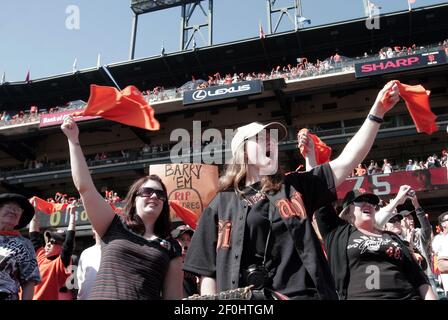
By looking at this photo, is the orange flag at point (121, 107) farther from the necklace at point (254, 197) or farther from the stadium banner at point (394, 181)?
the stadium banner at point (394, 181)

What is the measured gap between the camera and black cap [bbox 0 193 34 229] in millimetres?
3267

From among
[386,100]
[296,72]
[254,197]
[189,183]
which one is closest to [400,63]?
[296,72]

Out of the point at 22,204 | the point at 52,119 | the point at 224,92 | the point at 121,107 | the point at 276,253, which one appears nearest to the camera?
the point at 276,253

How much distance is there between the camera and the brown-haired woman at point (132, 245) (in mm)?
2326

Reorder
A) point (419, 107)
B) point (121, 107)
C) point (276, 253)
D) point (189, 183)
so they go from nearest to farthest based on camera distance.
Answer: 1. point (276, 253)
2. point (419, 107)
3. point (121, 107)
4. point (189, 183)

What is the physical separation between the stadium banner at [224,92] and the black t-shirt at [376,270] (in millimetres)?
17544

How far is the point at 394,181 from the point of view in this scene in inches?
640

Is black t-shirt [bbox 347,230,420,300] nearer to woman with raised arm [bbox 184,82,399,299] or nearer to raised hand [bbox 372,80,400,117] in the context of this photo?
woman with raised arm [bbox 184,82,399,299]

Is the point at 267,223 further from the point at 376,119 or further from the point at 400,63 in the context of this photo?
the point at 400,63

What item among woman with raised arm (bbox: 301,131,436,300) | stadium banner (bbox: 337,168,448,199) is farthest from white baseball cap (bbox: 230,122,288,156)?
stadium banner (bbox: 337,168,448,199)

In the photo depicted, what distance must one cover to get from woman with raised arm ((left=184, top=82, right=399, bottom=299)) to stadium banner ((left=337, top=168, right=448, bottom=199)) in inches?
565

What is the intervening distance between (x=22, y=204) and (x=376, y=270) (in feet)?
8.80

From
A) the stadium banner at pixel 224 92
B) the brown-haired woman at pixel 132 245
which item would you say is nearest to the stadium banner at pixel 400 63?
the stadium banner at pixel 224 92
